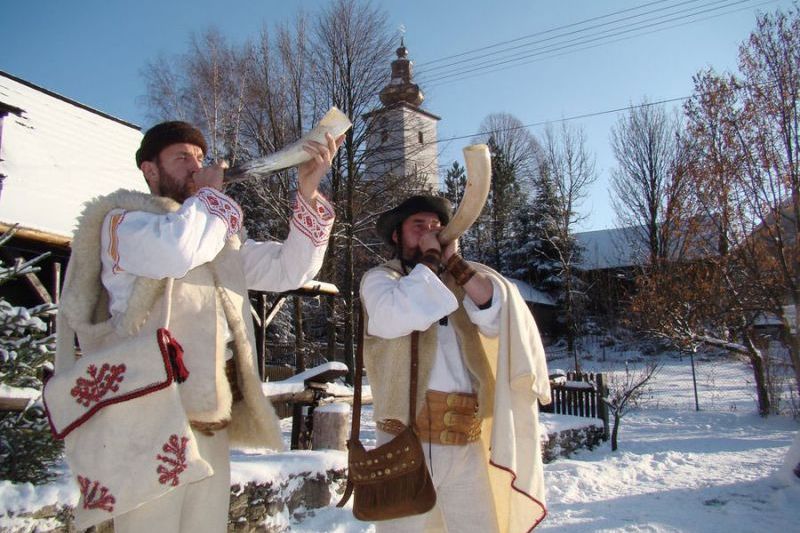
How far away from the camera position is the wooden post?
5035mm

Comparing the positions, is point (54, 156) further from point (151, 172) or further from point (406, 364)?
point (406, 364)

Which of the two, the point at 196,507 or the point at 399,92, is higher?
the point at 399,92

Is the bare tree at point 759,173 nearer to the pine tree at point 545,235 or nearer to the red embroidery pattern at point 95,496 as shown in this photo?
the red embroidery pattern at point 95,496

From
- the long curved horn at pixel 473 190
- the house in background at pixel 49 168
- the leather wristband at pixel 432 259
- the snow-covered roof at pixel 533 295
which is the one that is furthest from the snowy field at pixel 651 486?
the snow-covered roof at pixel 533 295

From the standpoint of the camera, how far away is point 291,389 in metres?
Answer: 6.27

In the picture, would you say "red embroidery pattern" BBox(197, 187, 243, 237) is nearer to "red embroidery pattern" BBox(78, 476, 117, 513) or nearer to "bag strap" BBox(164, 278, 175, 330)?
"bag strap" BBox(164, 278, 175, 330)

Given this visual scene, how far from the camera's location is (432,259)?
217 cm

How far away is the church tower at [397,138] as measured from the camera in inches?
566

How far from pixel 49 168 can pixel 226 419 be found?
24.4ft

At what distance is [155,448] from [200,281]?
1.53ft

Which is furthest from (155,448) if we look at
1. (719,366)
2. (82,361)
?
(719,366)

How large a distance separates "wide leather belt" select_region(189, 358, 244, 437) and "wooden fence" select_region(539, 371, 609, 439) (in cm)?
756

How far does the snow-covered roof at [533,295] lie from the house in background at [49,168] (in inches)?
725

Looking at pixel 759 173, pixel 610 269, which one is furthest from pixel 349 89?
pixel 610 269
